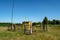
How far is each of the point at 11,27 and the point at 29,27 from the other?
1062 centimetres

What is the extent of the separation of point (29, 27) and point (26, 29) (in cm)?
60

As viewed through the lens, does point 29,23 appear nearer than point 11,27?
Yes

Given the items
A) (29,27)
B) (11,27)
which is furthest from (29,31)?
(11,27)

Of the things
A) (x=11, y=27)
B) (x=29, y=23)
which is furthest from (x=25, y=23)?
(x=11, y=27)

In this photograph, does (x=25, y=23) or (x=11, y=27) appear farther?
(x=11, y=27)

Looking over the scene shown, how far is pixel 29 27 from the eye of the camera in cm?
2216

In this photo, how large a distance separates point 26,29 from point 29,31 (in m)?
0.73

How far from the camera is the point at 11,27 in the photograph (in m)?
32.1

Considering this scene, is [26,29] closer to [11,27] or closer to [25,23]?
[25,23]

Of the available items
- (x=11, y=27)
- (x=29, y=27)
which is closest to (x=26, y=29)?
(x=29, y=27)

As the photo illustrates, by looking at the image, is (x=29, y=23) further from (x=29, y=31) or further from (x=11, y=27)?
(x=11, y=27)

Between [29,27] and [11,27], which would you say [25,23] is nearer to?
[29,27]

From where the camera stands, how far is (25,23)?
73.8 feet

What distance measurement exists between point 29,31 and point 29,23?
1168 millimetres
